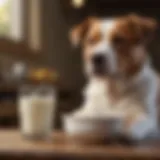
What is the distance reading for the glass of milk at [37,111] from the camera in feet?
3.88

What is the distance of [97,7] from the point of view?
10.1 feet

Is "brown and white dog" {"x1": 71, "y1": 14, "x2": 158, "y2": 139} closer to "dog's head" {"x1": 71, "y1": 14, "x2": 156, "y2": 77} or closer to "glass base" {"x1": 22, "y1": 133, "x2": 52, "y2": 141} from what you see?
"dog's head" {"x1": 71, "y1": 14, "x2": 156, "y2": 77}

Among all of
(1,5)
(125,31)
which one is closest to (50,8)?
(1,5)

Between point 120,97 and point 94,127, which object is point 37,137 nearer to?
point 94,127

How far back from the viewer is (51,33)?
10.5 ft

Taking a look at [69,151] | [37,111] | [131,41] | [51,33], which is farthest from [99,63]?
[51,33]

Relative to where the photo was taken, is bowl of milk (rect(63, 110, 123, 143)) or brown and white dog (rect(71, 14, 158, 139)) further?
brown and white dog (rect(71, 14, 158, 139))

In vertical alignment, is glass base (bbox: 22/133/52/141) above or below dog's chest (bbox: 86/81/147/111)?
below

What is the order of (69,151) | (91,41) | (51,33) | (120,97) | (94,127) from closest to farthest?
(69,151) → (94,127) → (120,97) → (91,41) → (51,33)

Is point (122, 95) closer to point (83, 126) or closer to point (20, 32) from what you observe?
point (83, 126)

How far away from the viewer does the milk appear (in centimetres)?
118

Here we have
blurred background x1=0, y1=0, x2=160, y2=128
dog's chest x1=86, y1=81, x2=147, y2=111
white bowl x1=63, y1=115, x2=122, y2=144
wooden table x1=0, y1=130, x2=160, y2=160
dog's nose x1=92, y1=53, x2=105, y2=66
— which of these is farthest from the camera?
blurred background x1=0, y1=0, x2=160, y2=128

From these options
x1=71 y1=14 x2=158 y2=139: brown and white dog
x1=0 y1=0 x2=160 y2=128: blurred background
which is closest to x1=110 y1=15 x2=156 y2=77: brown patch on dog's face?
x1=71 y1=14 x2=158 y2=139: brown and white dog

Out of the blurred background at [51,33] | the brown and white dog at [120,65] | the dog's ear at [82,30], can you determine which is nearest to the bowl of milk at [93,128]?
the brown and white dog at [120,65]
